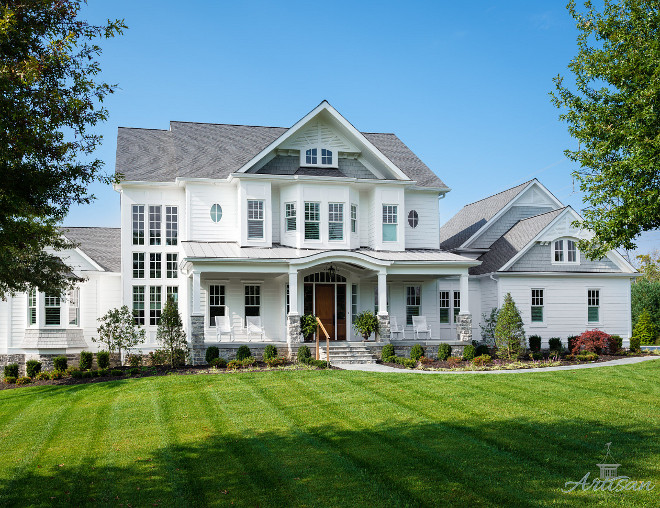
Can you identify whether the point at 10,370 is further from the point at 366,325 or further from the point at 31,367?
the point at 366,325

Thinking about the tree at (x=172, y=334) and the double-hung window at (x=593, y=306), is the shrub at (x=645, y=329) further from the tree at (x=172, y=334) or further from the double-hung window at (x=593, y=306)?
the tree at (x=172, y=334)

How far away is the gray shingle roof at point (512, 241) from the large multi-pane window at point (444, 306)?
6.43 ft

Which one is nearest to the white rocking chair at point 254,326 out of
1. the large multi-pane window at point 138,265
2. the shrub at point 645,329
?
the large multi-pane window at point 138,265

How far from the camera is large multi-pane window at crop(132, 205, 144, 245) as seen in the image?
81.2 ft

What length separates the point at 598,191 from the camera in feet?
54.5

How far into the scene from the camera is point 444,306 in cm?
2728

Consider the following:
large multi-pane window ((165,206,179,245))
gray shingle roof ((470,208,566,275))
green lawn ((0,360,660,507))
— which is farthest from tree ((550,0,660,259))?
large multi-pane window ((165,206,179,245))

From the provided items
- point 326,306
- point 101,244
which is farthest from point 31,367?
point 326,306

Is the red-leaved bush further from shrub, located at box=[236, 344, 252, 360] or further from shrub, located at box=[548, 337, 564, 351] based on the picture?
shrub, located at box=[236, 344, 252, 360]

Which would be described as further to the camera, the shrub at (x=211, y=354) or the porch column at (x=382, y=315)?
the porch column at (x=382, y=315)

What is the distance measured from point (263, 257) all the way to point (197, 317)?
3.01 meters

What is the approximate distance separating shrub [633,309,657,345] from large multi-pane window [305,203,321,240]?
21.2 meters

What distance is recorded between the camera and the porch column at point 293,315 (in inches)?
841

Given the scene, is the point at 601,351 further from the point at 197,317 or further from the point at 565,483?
the point at 565,483
